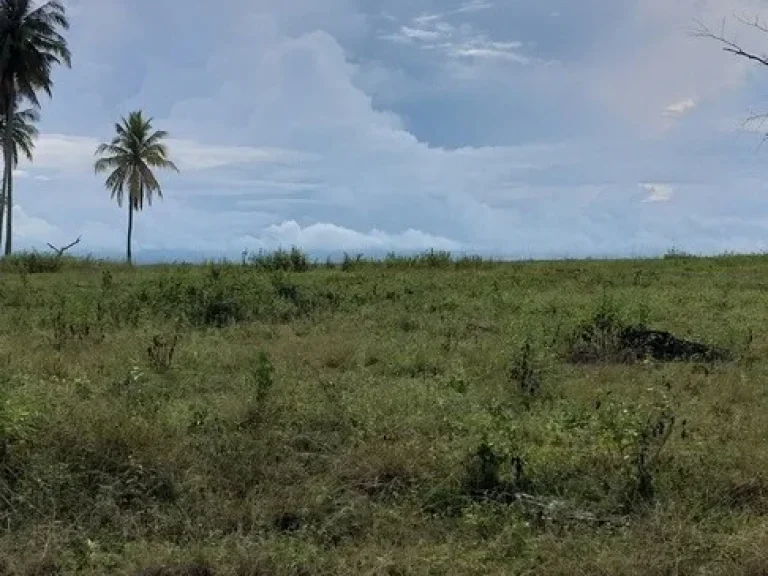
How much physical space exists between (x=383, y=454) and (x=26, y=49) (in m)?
30.8

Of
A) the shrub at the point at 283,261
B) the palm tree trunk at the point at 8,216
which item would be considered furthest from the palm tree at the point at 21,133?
the shrub at the point at 283,261

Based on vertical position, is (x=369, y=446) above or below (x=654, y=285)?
below

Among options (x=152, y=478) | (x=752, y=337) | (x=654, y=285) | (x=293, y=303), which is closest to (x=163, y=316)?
(x=293, y=303)

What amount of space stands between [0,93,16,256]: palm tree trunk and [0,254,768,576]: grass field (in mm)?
26583

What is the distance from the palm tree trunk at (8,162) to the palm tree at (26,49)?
4cm

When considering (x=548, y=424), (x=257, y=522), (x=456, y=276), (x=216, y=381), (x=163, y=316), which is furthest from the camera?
(x=456, y=276)

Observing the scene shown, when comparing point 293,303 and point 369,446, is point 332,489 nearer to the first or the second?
point 369,446

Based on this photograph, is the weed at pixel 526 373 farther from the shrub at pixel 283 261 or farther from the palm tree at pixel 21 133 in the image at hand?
the palm tree at pixel 21 133

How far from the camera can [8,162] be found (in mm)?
33312

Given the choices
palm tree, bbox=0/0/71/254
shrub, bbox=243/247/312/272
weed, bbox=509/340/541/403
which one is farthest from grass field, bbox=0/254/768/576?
palm tree, bbox=0/0/71/254

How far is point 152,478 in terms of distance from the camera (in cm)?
442

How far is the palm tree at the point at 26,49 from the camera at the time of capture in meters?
30.5

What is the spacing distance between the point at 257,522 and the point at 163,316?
620cm

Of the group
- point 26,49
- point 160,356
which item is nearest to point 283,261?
point 160,356
